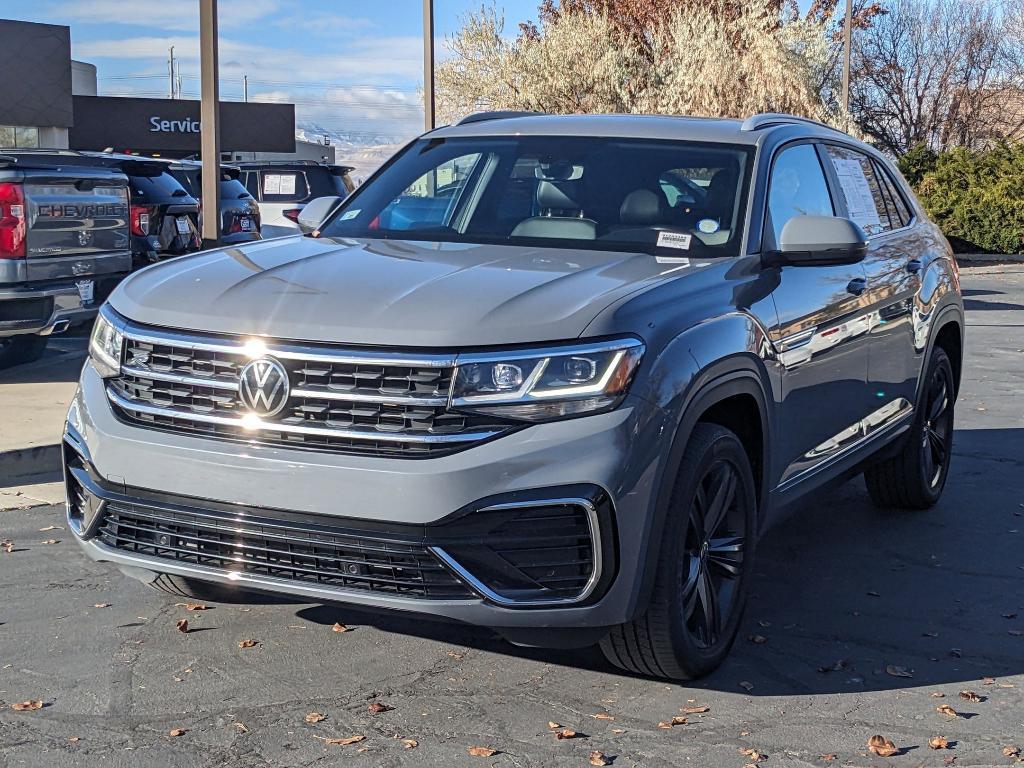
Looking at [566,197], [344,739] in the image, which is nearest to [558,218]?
[566,197]

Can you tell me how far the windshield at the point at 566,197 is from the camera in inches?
197

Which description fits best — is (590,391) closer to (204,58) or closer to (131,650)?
(131,650)

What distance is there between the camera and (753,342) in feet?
14.8

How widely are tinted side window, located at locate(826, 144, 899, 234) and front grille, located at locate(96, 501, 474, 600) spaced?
9.69 ft

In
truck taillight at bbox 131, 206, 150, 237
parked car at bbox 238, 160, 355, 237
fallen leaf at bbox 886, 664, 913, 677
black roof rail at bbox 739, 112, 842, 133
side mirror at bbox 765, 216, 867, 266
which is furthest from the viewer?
parked car at bbox 238, 160, 355, 237

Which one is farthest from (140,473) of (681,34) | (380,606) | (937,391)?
(681,34)

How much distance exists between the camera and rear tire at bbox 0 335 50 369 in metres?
10.8

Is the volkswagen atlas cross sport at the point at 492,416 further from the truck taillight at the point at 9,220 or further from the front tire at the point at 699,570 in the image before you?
the truck taillight at the point at 9,220

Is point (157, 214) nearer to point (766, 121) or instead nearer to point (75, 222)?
point (75, 222)

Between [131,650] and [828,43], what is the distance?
113ft

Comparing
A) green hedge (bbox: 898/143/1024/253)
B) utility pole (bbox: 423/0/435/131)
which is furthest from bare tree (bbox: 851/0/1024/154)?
utility pole (bbox: 423/0/435/131)

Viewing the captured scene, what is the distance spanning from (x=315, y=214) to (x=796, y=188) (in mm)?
1903

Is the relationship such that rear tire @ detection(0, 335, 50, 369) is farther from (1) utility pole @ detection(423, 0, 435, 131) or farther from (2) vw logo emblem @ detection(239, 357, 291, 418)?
(1) utility pole @ detection(423, 0, 435, 131)

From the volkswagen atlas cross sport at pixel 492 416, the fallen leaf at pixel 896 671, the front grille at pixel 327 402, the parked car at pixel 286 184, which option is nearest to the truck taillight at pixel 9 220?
the volkswagen atlas cross sport at pixel 492 416
